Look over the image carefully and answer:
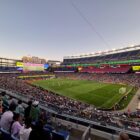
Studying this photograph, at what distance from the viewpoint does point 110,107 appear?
22766 millimetres

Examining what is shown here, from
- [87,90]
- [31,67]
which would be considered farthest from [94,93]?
[31,67]

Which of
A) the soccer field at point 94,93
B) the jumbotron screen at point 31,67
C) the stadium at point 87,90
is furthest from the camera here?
the jumbotron screen at point 31,67

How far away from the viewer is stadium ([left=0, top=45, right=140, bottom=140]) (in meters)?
8.35

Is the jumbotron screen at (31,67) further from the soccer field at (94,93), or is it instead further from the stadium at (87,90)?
the soccer field at (94,93)

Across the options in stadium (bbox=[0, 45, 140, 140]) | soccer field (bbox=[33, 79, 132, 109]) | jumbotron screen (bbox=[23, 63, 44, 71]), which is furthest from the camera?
jumbotron screen (bbox=[23, 63, 44, 71])

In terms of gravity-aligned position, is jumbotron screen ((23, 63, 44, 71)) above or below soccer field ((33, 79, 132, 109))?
above

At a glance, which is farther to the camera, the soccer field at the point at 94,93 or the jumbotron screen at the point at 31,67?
the jumbotron screen at the point at 31,67

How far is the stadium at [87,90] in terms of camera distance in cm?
835

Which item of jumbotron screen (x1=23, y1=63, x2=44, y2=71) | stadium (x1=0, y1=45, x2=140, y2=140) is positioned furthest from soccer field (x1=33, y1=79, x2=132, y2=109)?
jumbotron screen (x1=23, y1=63, x2=44, y2=71)

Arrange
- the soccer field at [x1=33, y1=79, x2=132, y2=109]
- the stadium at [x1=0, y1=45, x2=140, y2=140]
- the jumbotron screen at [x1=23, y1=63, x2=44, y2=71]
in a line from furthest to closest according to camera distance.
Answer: the jumbotron screen at [x1=23, y1=63, x2=44, y2=71] < the soccer field at [x1=33, y1=79, x2=132, y2=109] < the stadium at [x1=0, y1=45, x2=140, y2=140]

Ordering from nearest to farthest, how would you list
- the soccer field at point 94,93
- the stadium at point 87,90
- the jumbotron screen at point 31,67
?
the stadium at point 87,90 < the soccer field at point 94,93 < the jumbotron screen at point 31,67

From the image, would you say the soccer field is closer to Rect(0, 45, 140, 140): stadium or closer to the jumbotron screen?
Rect(0, 45, 140, 140): stadium

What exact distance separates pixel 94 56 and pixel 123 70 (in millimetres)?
45467

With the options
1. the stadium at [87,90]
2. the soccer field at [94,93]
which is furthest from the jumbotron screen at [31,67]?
the soccer field at [94,93]
